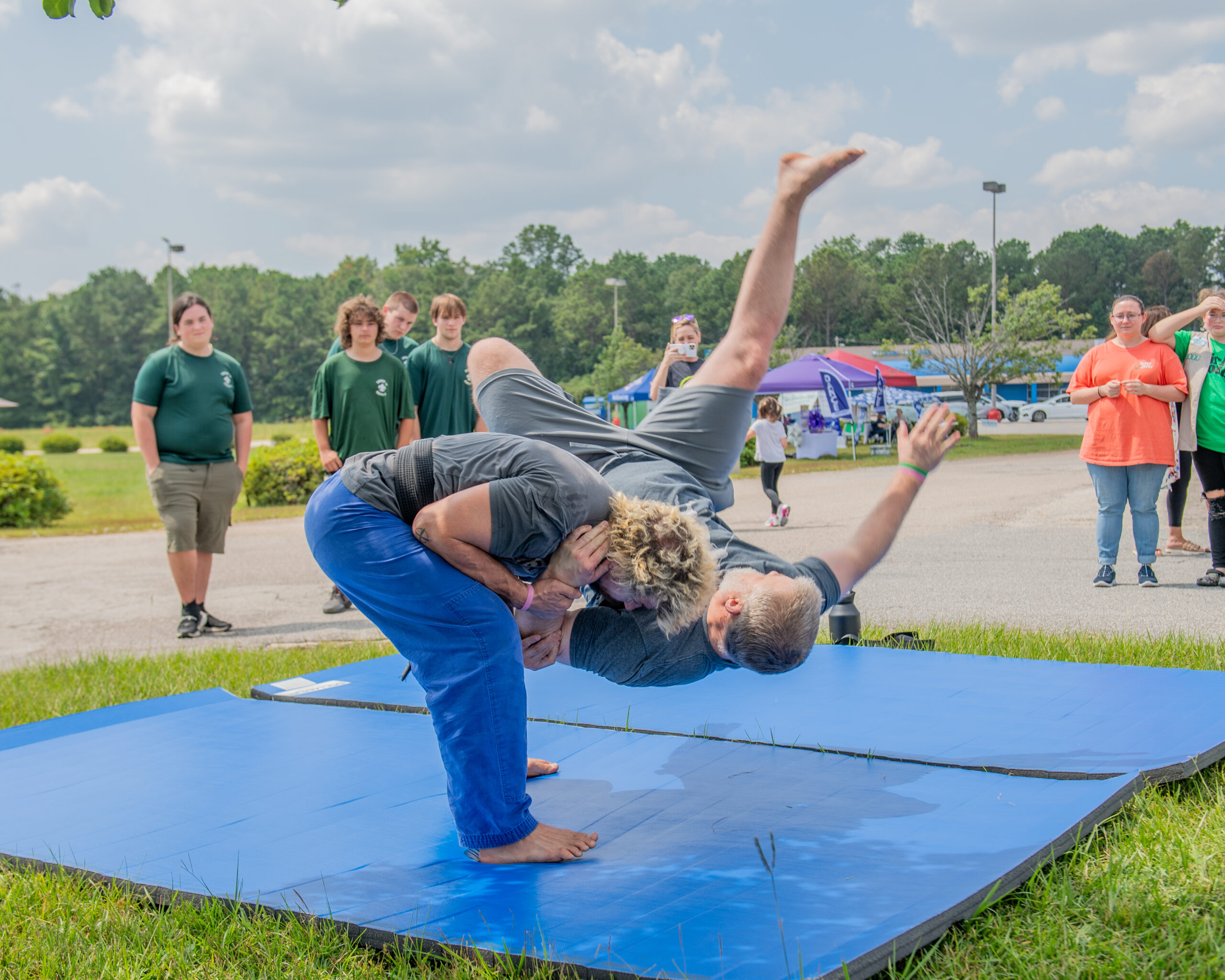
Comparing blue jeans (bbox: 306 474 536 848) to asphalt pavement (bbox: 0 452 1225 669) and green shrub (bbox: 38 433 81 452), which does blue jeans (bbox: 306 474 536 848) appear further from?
green shrub (bbox: 38 433 81 452)

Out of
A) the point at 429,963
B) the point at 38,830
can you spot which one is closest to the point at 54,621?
the point at 38,830

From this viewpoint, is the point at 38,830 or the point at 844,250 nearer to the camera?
the point at 38,830

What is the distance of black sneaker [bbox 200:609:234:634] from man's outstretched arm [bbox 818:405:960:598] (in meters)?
4.97

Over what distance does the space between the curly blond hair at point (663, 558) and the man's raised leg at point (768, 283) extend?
0.94 m

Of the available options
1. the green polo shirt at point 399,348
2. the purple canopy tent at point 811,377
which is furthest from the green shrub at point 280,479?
the purple canopy tent at point 811,377

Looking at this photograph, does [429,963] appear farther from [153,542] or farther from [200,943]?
[153,542]

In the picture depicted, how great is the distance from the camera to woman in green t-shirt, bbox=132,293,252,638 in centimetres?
656

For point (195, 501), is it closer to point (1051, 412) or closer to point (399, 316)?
point (399, 316)

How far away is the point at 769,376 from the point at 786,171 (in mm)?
22859

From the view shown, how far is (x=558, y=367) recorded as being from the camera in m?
73.7

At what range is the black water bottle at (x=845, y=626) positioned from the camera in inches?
218

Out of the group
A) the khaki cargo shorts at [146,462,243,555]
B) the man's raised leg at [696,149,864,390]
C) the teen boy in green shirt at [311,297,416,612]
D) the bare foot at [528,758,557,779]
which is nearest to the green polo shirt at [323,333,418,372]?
the teen boy in green shirt at [311,297,416,612]

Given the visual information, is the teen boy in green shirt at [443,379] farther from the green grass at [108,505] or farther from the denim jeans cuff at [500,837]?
the green grass at [108,505]

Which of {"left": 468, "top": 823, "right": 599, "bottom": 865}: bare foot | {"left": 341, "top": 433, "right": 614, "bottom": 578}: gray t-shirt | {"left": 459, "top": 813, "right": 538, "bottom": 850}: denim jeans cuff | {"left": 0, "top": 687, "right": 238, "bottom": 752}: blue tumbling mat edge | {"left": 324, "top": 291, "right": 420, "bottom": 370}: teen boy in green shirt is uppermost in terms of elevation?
{"left": 324, "top": 291, "right": 420, "bottom": 370}: teen boy in green shirt
